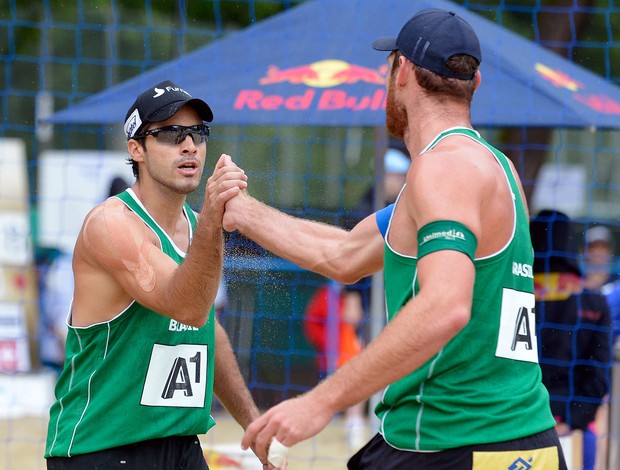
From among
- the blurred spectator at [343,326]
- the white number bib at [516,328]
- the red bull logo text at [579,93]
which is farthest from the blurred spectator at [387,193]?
the white number bib at [516,328]

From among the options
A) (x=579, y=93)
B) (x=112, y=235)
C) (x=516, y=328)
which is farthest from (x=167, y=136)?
(x=579, y=93)

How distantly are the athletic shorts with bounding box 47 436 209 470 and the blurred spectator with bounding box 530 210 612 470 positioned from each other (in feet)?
8.62

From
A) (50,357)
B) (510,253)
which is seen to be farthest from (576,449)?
(50,357)

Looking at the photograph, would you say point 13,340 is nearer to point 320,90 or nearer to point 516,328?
point 320,90

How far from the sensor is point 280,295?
473 centimetres

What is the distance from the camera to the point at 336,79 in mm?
5332

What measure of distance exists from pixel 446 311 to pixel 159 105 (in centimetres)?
152

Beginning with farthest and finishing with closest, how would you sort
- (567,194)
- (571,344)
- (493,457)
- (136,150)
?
(567,194)
(571,344)
(136,150)
(493,457)

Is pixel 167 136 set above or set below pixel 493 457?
above

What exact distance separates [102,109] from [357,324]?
11.1ft

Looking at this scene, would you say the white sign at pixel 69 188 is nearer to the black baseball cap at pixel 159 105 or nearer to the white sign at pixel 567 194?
the white sign at pixel 567 194

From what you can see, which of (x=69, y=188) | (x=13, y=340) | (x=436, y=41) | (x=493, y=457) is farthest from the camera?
(x=69, y=188)

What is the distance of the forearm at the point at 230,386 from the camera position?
11.7 feet

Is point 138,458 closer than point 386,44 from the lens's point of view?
No
